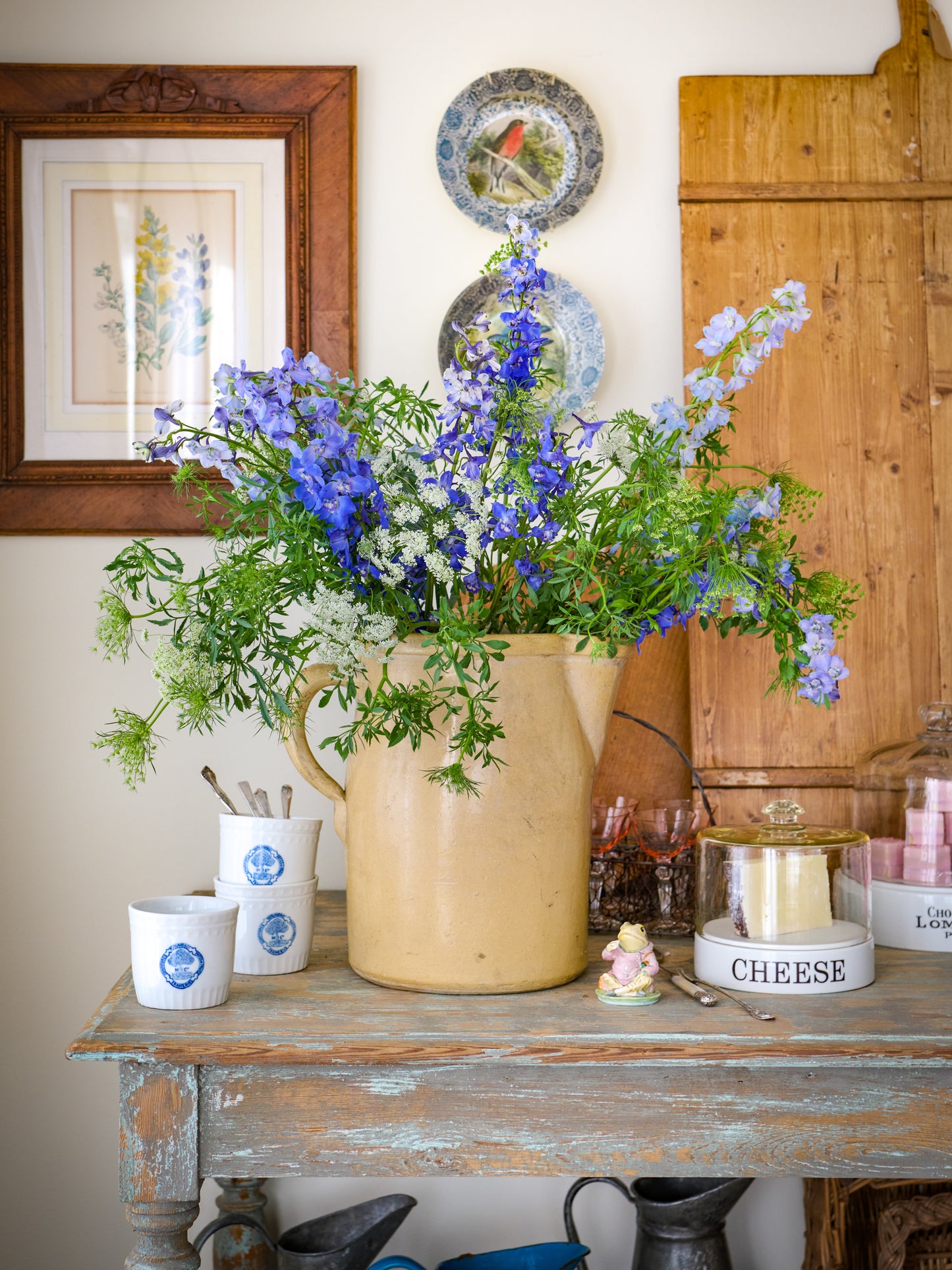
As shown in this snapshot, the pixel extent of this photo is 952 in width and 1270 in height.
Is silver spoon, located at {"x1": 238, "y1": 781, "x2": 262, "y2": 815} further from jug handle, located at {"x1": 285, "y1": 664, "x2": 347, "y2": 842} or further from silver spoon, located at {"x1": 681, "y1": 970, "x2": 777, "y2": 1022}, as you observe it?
silver spoon, located at {"x1": 681, "y1": 970, "x2": 777, "y2": 1022}

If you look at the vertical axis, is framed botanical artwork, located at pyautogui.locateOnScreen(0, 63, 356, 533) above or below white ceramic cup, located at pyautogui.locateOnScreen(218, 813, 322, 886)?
above

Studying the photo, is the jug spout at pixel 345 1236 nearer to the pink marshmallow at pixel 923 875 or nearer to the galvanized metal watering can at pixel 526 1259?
the galvanized metal watering can at pixel 526 1259

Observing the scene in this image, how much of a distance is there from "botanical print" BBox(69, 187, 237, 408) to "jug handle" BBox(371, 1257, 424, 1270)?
47.5 inches

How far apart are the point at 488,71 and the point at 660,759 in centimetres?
109

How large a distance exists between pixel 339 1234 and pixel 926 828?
0.93 m

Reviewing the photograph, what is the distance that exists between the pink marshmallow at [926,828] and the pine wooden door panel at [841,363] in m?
0.19

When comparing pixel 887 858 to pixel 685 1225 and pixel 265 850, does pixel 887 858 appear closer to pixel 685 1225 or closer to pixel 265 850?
pixel 685 1225

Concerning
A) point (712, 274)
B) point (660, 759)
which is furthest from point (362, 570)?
point (712, 274)

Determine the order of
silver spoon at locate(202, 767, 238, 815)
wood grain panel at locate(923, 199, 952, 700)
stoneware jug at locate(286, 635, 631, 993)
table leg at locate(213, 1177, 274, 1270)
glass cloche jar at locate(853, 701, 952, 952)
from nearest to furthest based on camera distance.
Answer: stoneware jug at locate(286, 635, 631, 993) → silver spoon at locate(202, 767, 238, 815) → glass cloche jar at locate(853, 701, 952, 952) → table leg at locate(213, 1177, 274, 1270) → wood grain panel at locate(923, 199, 952, 700)

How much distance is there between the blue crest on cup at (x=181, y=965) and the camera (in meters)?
1.01

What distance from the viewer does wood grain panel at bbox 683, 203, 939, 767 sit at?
5.14 feet

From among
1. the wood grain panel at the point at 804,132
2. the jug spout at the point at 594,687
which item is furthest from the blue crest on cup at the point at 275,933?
the wood grain panel at the point at 804,132

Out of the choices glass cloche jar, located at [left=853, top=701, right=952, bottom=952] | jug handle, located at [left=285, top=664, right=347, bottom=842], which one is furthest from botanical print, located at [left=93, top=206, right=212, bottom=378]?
glass cloche jar, located at [left=853, top=701, right=952, bottom=952]

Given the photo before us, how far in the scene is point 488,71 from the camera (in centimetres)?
164
